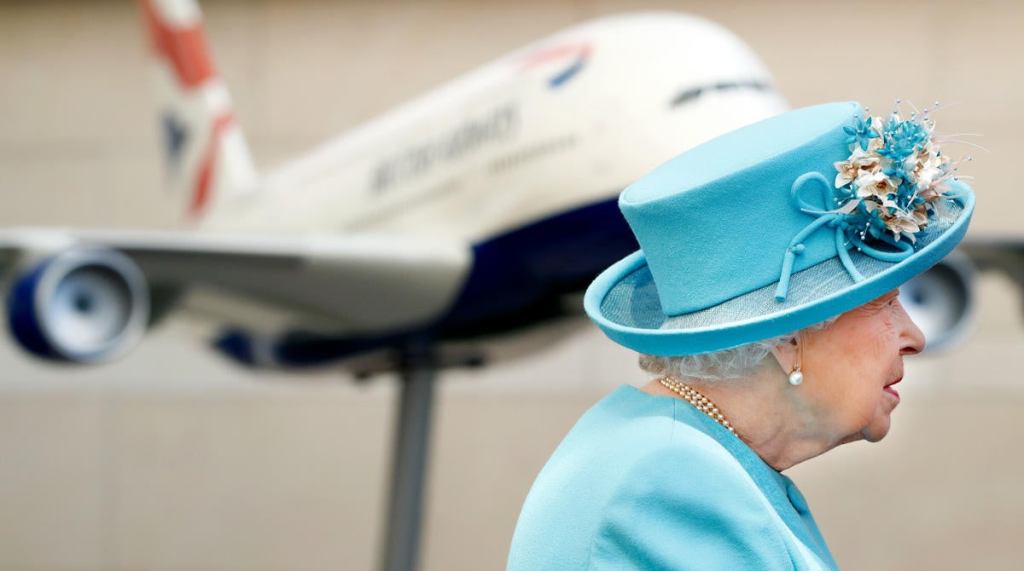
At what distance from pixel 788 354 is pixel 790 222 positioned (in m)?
0.13

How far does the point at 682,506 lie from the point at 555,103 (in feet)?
15.9

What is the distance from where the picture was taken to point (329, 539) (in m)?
11.4

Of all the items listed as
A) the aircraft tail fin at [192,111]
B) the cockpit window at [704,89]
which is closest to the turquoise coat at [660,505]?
the cockpit window at [704,89]

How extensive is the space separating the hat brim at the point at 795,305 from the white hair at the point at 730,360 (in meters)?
0.03

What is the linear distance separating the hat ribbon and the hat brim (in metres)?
0.01

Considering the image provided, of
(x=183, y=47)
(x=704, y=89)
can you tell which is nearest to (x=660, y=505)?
(x=704, y=89)

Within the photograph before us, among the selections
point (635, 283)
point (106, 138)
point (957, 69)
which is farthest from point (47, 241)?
point (957, 69)

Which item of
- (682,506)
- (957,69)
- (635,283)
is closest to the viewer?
(682,506)

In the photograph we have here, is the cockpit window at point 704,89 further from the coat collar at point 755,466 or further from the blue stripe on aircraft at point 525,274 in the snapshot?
the coat collar at point 755,466

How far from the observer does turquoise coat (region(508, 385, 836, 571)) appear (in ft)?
4.21

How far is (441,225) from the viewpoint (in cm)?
661

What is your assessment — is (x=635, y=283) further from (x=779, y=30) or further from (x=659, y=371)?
(x=779, y=30)

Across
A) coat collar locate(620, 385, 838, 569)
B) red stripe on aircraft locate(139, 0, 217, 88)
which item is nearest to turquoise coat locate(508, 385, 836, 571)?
coat collar locate(620, 385, 838, 569)

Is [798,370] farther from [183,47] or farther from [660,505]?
[183,47]
